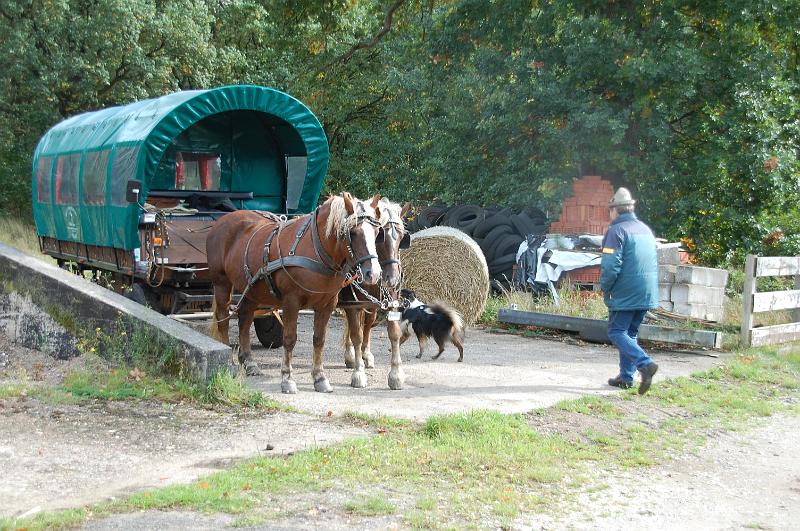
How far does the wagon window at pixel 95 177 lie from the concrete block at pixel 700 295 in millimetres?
7949

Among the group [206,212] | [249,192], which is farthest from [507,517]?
[249,192]

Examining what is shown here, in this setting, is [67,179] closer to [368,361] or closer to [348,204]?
[368,361]

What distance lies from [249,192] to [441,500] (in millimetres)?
8209

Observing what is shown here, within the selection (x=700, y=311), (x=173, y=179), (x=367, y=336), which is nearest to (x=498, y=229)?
(x=700, y=311)

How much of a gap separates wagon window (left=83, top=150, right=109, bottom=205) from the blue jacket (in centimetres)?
687

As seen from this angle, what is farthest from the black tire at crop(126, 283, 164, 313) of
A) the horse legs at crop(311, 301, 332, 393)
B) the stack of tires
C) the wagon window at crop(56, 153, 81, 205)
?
the stack of tires

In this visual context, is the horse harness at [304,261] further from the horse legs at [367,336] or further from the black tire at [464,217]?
the black tire at [464,217]

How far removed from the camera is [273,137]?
513 inches

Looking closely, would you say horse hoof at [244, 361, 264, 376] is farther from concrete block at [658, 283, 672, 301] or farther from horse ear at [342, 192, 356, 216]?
concrete block at [658, 283, 672, 301]

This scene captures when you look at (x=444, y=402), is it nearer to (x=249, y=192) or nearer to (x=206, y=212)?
(x=206, y=212)

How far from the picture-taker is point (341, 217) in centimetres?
820

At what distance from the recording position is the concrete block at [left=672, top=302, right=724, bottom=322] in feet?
39.3

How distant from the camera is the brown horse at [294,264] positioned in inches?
316

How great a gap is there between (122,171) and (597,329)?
22.0 ft
